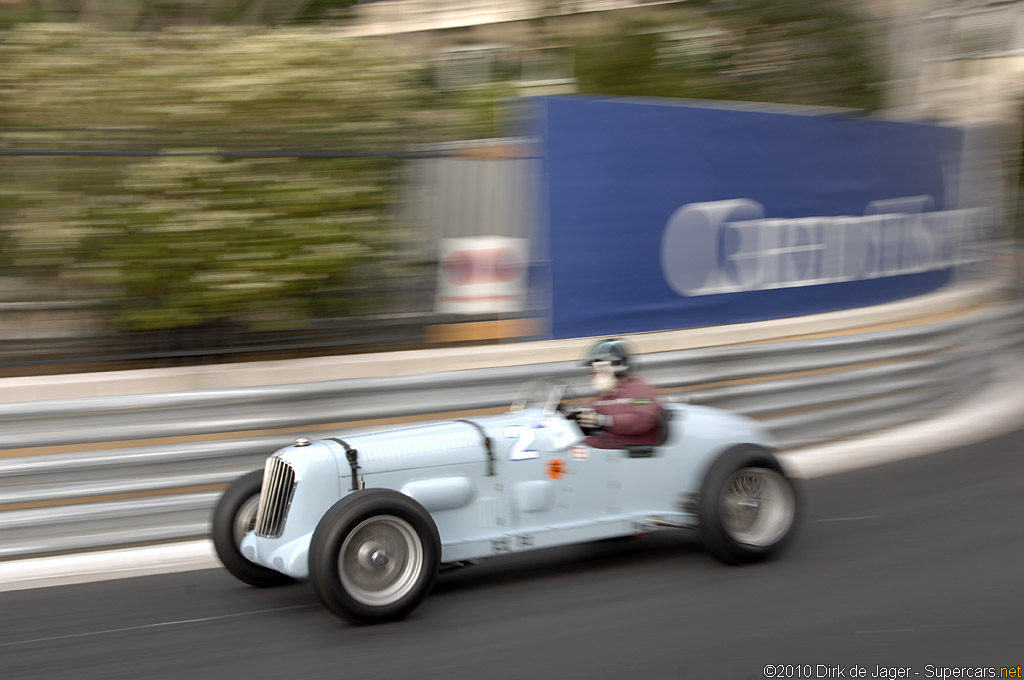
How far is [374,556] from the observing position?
198 inches

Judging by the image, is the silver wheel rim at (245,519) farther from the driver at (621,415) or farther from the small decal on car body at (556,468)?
the driver at (621,415)

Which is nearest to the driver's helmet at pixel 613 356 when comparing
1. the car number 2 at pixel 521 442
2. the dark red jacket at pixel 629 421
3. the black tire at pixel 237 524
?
the dark red jacket at pixel 629 421

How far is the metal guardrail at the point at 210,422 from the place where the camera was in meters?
6.29

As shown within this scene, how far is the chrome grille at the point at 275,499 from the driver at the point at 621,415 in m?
1.63

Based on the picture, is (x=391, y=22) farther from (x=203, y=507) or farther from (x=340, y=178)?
(x=203, y=507)

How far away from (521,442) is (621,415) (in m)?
0.61

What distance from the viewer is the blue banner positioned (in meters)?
8.30

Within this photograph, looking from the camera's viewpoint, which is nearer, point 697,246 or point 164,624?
point 164,624

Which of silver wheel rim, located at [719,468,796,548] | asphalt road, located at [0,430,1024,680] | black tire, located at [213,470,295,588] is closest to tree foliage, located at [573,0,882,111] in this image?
silver wheel rim, located at [719,468,796,548]

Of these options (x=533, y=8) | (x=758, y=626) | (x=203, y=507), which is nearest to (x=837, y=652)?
(x=758, y=626)

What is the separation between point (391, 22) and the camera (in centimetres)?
2236

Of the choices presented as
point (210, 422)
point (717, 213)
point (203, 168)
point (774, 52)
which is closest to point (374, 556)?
point (210, 422)

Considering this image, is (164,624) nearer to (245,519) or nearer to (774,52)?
(245,519)

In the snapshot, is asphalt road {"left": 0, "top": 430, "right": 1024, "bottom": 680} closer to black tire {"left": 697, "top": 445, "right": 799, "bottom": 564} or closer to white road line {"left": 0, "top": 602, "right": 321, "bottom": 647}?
white road line {"left": 0, "top": 602, "right": 321, "bottom": 647}
